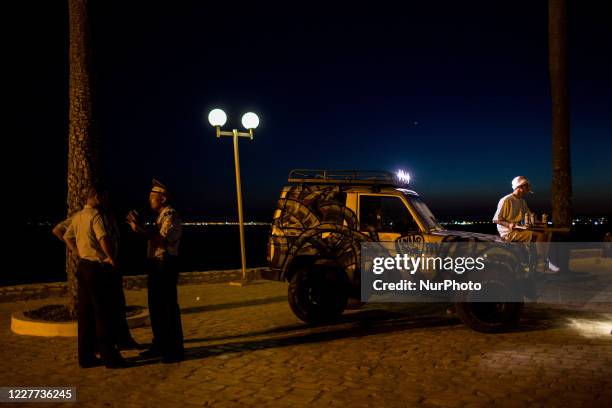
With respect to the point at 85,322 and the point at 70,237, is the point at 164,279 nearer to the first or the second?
the point at 85,322

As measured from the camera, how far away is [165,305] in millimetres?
6262

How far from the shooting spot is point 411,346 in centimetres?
696

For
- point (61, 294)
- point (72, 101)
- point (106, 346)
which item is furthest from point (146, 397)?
point (61, 294)

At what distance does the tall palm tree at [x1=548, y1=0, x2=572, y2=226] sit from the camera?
460 inches

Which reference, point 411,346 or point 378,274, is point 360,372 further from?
point 378,274

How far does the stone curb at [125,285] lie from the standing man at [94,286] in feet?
10.3

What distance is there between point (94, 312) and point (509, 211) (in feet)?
22.5

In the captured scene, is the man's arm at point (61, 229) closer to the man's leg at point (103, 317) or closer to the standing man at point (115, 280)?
the standing man at point (115, 280)

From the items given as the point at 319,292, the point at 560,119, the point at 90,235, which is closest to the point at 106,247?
the point at 90,235

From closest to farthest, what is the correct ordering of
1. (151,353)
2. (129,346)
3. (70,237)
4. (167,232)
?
1. (167,232)
2. (70,237)
3. (151,353)
4. (129,346)

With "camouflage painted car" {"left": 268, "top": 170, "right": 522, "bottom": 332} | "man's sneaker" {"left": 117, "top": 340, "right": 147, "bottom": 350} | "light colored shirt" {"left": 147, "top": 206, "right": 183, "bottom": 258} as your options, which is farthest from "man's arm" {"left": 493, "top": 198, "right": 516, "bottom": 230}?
"man's sneaker" {"left": 117, "top": 340, "right": 147, "bottom": 350}

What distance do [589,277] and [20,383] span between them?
11.5m

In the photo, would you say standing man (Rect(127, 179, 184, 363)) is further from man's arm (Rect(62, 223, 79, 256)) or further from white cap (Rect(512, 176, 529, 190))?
white cap (Rect(512, 176, 529, 190))

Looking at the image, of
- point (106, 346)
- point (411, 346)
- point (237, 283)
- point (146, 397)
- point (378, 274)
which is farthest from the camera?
point (237, 283)
